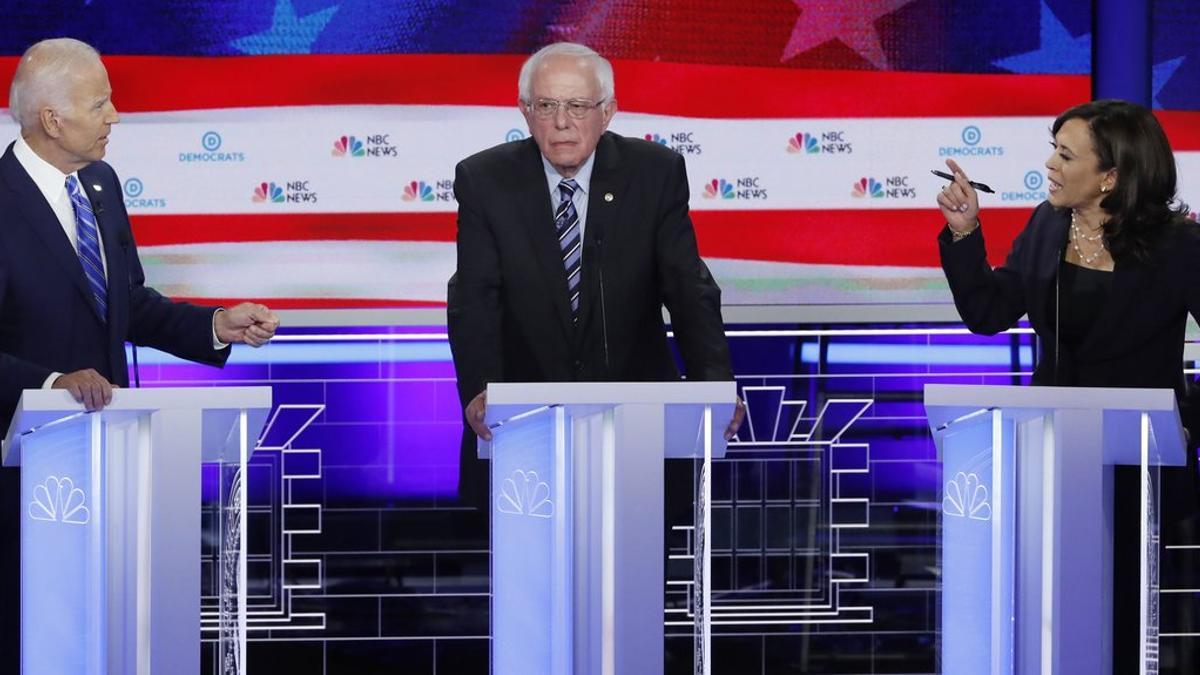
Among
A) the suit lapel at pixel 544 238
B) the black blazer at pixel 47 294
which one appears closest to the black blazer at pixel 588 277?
the suit lapel at pixel 544 238

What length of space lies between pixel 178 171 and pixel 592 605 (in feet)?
9.22

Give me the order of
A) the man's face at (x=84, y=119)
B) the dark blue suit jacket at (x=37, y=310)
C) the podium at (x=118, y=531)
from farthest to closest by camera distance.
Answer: the man's face at (x=84, y=119)
the dark blue suit jacket at (x=37, y=310)
the podium at (x=118, y=531)

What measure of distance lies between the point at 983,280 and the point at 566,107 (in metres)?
0.92

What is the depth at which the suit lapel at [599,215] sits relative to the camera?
3535 millimetres

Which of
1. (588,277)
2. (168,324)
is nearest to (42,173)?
(168,324)

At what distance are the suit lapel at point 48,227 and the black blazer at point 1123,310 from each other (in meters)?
1.72

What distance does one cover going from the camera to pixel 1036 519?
2.82 metres

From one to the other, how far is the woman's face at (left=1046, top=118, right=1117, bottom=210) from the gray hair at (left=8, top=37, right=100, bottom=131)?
6.49 ft

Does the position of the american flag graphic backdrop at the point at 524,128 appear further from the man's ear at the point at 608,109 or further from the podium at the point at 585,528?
the podium at the point at 585,528

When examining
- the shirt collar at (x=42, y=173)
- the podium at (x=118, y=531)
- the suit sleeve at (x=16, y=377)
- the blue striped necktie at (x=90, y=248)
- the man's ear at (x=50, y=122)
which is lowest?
the podium at (x=118, y=531)

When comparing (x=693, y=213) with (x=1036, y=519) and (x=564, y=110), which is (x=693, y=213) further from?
(x=1036, y=519)

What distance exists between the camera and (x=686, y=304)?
3562mm

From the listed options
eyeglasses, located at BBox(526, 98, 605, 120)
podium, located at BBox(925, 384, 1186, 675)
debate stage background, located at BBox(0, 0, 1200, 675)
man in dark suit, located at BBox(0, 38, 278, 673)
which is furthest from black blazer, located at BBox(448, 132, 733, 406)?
debate stage background, located at BBox(0, 0, 1200, 675)

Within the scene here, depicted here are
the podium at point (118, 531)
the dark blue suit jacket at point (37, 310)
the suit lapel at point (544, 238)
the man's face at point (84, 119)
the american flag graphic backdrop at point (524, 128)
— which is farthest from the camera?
the american flag graphic backdrop at point (524, 128)
